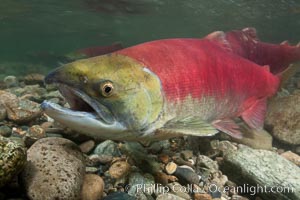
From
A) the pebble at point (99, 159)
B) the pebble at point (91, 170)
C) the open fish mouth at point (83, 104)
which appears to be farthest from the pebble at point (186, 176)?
the open fish mouth at point (83, 104)

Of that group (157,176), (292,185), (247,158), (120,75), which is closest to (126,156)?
(157,176)

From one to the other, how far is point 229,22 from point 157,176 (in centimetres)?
2733

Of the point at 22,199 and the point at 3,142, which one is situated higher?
the point at 3,142

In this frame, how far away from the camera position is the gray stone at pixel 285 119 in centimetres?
496

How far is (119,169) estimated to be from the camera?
3.18 meters

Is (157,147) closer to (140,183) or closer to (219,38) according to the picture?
(140,183)

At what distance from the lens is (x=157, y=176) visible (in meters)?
3.29

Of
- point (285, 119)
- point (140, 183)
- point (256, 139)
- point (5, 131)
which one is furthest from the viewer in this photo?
point (285, 119)

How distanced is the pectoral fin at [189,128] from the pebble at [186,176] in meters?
0.80

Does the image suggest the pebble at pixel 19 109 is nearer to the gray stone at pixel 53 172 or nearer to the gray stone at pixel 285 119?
the gray stone at pixel 53 172

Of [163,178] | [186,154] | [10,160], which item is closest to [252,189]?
[186,154]

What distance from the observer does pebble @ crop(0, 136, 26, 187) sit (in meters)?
2.37

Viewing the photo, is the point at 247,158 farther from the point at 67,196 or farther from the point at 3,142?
the point at 3,142

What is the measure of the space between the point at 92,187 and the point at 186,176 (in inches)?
43.7
